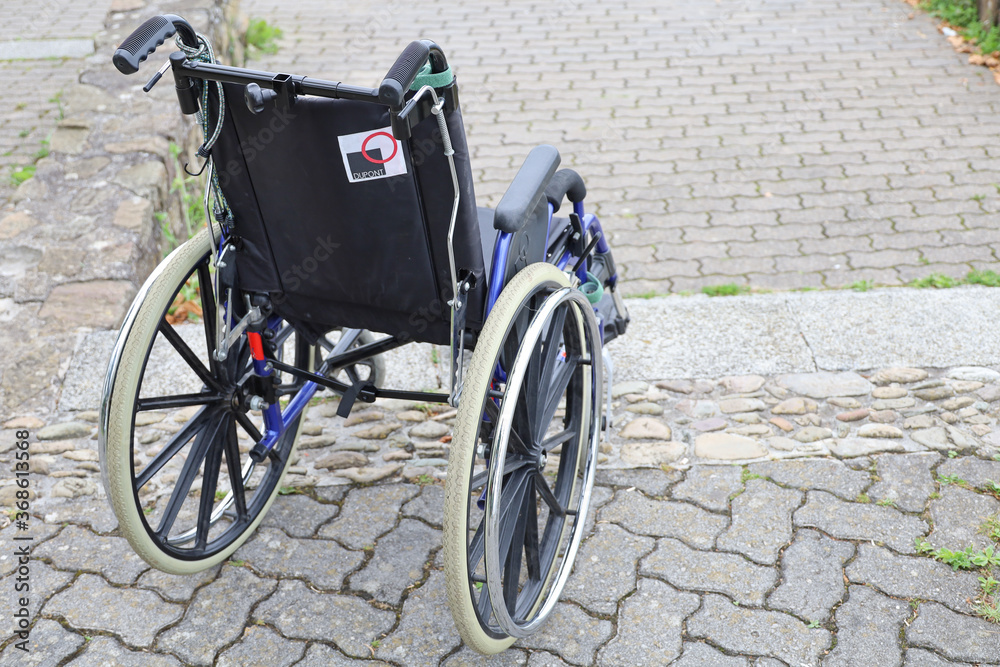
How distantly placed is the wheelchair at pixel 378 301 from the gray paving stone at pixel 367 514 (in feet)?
0.72

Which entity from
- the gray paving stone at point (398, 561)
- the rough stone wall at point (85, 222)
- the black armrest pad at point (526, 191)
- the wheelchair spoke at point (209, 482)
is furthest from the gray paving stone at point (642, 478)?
the rough stone wall at point (85, 222)

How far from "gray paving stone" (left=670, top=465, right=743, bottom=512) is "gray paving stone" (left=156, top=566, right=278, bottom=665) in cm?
124

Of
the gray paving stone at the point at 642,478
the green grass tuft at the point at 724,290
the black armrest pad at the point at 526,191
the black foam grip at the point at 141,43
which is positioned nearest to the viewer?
the black foam grip at the point at 141,43

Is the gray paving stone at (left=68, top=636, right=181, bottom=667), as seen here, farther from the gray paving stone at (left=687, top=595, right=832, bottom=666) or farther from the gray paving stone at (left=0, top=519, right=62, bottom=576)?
the gray paving stone at (left=687, top=595, right=832, bottom=666)

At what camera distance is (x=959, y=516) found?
2508mm

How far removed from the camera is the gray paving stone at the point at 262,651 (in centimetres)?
216

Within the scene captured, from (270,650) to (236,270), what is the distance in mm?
956

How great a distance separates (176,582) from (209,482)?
0.32 m

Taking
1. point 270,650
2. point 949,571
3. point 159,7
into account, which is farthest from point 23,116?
point 949,571

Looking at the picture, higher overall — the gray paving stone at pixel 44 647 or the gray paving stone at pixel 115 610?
the gray paving stone at pixel 44 647

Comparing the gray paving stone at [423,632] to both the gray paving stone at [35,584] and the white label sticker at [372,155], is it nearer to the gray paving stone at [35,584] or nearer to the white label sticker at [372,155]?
the gray paving stone at [35,584]

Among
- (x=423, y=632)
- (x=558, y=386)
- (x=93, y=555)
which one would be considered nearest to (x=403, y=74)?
(x=558, y=386)

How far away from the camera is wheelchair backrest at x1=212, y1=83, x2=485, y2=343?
70.0 inches

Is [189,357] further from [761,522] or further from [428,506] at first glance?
[761,522]
